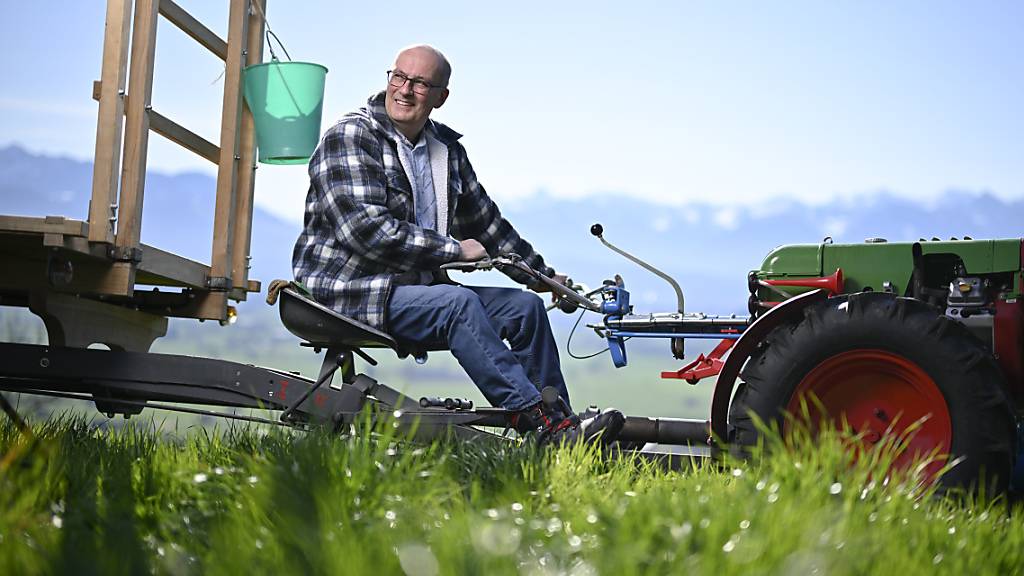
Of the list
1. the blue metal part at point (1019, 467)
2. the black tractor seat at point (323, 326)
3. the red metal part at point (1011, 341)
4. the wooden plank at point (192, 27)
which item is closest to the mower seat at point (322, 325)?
the black tractor seat at point (323, 326)

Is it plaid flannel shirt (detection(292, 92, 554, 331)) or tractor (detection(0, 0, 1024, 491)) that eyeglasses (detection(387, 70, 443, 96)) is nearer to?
plaid flannel shirt (detection(292, 92, 554, 331))

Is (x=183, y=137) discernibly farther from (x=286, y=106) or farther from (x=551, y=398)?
(x=551, y=398)

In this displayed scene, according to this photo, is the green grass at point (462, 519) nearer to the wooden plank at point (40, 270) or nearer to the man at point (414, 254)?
the man at point (414, 254)

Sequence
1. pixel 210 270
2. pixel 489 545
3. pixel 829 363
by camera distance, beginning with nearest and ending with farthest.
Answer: pixel 489 545 < pixel 829 363 < pixel 210 270

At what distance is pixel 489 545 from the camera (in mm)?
2000

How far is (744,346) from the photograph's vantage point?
364 cm

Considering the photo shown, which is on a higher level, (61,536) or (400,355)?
(400,355)

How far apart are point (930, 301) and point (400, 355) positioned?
74.3 inches

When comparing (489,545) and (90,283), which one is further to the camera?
(90,283)

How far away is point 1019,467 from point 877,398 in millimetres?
691

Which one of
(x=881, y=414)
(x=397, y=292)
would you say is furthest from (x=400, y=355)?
(x=881, y=414)

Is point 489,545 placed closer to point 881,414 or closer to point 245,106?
point 881,414

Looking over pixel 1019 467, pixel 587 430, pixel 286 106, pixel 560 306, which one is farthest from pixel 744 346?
pixel 286 106

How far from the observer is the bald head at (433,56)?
4.08m
